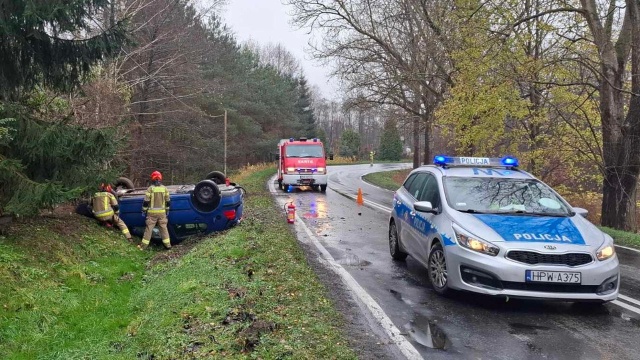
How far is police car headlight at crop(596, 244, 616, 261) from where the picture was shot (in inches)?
225

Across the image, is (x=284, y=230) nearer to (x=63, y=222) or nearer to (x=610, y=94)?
(x=63, y=222)

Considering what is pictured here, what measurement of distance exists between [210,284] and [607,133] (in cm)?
1273

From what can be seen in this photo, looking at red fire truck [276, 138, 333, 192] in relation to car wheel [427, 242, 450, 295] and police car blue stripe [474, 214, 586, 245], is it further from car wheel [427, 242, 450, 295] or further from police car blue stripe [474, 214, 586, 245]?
police car blue stripe [474, 214, 586, 245]

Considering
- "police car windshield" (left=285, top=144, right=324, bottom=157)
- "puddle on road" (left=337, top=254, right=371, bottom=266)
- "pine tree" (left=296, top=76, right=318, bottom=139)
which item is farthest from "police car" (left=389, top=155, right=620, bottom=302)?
"pine tree" (left=296, top=76, right=318, bottom=139)

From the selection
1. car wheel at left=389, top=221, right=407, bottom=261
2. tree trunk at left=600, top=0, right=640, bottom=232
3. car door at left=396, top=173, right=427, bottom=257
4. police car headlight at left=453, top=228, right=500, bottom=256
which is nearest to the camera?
police car headlight at left=453, top=228, right=500, bottom=256

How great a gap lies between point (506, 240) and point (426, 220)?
60.7 inches

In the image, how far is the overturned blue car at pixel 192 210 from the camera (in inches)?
438

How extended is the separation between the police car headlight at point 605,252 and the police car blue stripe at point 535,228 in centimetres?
20

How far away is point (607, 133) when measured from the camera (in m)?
14.5

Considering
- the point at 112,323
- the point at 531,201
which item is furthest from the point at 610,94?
the point at 112,323

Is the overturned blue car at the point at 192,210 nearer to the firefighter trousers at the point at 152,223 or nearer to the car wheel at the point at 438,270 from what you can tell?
the firefighter trousers at the point at 152,223

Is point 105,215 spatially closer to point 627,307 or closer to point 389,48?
point 627,307

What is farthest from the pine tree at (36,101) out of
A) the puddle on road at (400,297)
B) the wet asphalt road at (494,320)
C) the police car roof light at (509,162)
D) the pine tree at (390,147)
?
the pine tree at (390,147)

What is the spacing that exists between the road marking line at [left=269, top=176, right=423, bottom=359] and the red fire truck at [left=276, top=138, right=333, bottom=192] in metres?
14.4
